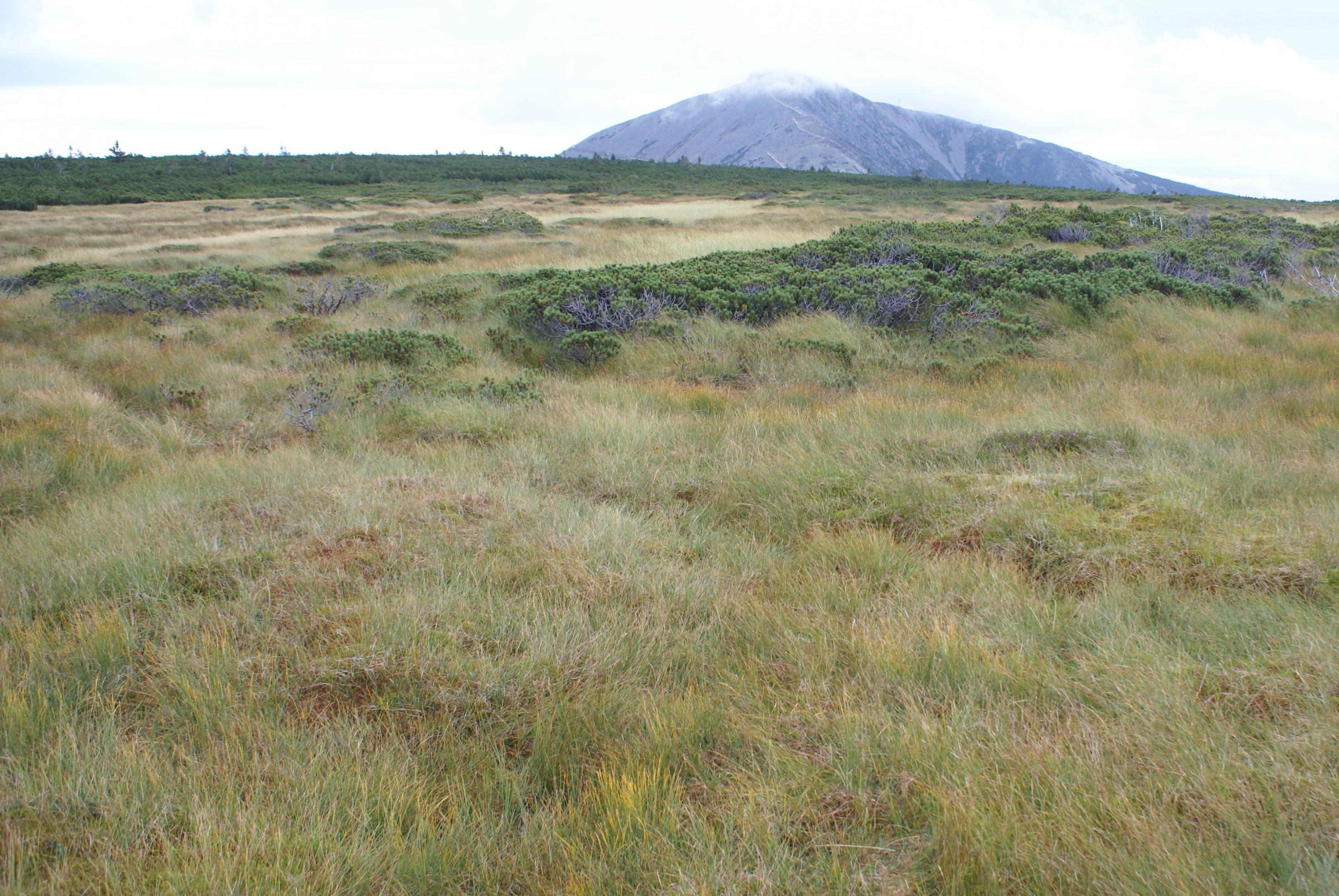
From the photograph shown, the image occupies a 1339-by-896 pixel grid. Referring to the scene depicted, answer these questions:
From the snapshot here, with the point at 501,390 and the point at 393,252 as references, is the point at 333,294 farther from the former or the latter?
the point at 501,390

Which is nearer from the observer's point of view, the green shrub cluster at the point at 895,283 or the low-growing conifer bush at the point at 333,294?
the green shrub cluster at the point at 895,283

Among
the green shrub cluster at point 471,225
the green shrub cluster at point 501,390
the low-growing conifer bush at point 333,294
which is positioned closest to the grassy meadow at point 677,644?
the green shrub cluster at point 501,390

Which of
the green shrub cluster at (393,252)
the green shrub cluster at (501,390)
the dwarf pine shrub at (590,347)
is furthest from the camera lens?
the green shrub cluster at (393,252)

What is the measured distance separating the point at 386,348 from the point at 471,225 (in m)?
17.6

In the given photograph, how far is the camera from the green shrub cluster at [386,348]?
823 centimetres

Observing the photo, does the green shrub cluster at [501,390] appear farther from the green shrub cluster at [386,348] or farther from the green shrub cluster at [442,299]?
the green shrub cluster at [442,299]

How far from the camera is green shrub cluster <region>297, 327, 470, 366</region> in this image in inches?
324

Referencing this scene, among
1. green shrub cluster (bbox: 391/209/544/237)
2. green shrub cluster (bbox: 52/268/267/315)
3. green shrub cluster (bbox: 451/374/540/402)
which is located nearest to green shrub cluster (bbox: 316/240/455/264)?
green shrub cluster (bbox: 52/268/267/315)

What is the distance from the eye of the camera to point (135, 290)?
11.8m

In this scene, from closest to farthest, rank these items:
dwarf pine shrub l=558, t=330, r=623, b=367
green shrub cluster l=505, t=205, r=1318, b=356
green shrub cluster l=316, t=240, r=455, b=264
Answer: dwarf pine shrub l=558, t=330, r=623, b=367
green shrub cluster l=505, t=205, r=1318, b=356
green shrub cluster l=316, t=240, r=455, b=264

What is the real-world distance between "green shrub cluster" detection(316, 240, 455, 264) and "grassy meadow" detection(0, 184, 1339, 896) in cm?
1076

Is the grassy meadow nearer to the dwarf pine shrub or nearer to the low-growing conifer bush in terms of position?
the dwarf pine shrub

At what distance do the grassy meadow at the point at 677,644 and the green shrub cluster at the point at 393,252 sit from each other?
1076 cm

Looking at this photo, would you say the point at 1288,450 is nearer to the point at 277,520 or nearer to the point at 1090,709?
the point at 1090,709
